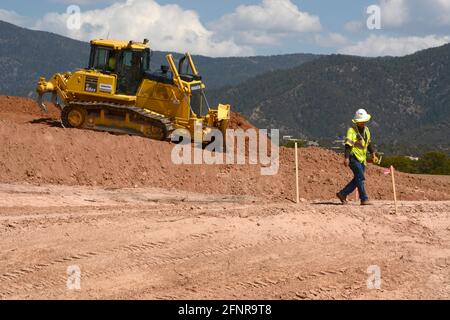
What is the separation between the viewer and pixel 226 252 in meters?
9.27

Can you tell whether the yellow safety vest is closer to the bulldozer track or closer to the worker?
the worker

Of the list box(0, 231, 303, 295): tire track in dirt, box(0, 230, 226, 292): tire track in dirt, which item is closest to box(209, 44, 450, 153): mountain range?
box(0, 231, 303, 295): tire track in dirt

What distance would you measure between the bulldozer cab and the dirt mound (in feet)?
10.9

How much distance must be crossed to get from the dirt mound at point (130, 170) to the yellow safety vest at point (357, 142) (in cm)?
326

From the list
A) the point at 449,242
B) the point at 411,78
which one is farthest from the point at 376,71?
the point at 449,242

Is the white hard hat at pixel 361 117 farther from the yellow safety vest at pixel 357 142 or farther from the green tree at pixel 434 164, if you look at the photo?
the green tree at pixel 434 164

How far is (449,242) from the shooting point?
10570 millimetres

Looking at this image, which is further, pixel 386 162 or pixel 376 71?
pixel 376 71

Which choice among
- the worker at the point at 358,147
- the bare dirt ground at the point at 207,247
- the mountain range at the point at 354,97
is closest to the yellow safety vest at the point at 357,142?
the worker at the point at 358,147

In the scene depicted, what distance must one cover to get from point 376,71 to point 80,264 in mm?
98217

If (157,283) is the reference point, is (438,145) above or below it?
above

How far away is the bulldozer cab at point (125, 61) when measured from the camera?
66.9 feet

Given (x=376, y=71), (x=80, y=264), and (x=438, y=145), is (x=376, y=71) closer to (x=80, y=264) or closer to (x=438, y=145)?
(x=438, y=145)

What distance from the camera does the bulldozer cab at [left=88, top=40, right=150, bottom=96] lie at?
20.4 m
